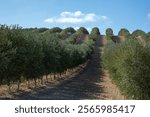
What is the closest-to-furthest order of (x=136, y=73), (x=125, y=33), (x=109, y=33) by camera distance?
(x=136, y=73) → (x=109, y=33) → (x=125, y=33)

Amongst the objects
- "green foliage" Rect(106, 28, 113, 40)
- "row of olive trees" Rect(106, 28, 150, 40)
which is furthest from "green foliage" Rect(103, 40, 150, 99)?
"green foliage" Rect(106, 28, 113, 40)

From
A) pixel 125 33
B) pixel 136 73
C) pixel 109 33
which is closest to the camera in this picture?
pixel 136 73

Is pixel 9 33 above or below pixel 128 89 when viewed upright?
above

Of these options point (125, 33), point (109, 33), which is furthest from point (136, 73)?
point (125, 33)

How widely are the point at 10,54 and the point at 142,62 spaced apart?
10998 mm

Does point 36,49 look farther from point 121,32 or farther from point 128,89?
point 121,32

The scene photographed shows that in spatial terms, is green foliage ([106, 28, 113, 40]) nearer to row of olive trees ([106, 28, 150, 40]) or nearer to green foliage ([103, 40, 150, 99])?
row of olive trees ([106, 28, 150, 40])

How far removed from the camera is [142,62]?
3300 centimetres

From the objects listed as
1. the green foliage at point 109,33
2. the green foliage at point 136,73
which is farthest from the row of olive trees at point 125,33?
the green foliage at point 136,73

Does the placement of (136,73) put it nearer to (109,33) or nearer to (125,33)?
(109,33)

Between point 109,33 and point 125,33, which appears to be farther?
point 125,33

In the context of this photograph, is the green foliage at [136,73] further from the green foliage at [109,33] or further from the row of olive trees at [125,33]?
the green foliage at [109,33]

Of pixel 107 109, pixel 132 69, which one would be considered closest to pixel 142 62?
pixel 132 69

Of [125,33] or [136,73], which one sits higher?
[125,33]
